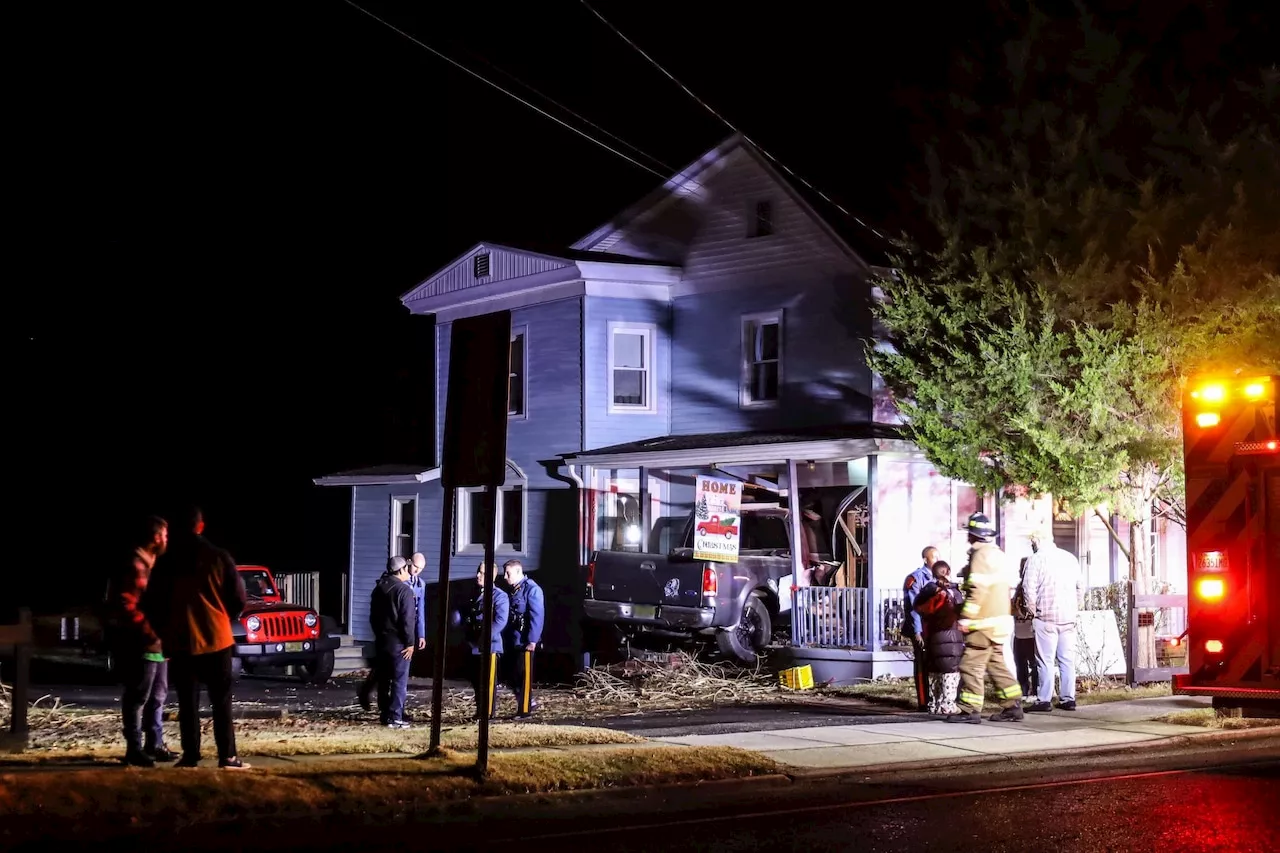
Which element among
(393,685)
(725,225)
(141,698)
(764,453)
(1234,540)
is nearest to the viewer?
(141,698)

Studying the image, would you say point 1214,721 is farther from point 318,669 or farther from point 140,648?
point 318,669

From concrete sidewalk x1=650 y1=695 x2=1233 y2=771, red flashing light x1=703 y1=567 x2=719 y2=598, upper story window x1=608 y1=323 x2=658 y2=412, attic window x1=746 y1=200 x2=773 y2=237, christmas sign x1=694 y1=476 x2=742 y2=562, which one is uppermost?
attic window x1=746 y1=200 x2=773 y2=237

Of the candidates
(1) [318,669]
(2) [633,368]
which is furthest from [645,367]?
(1) [318,669]

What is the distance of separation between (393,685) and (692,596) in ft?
22.3

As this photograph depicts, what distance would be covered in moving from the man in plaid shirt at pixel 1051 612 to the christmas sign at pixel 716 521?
4.81 m

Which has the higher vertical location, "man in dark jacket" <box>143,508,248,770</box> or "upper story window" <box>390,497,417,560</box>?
"upper story window" <box>390,497,417,560</box>

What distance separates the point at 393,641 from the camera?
1393 cm

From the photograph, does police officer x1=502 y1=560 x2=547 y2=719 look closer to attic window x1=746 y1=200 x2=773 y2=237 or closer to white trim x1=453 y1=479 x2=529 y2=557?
white trim x1=453 y1=479 x2=529 y2=557

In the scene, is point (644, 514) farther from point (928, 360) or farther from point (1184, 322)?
point (1184, 322)

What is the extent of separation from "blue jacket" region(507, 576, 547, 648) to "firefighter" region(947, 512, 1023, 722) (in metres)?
4.25

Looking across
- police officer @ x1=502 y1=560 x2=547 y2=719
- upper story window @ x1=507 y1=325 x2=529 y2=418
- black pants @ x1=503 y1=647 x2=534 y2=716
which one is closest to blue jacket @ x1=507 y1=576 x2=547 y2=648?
police officer @ x1=502 y1=560 x2=547 y2=719

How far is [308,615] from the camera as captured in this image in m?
21.6

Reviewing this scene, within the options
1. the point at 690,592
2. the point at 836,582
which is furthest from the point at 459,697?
the point at 836,582

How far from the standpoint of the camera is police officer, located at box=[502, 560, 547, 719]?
1560 centimetres
